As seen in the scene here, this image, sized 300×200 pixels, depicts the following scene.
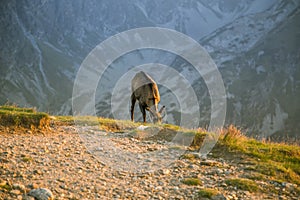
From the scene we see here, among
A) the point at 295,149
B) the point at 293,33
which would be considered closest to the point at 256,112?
the point at 293,33

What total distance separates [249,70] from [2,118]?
7399 inches

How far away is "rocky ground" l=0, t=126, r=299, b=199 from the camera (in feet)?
21.5

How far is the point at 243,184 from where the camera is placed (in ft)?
25.9

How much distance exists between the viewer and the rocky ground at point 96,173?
6.56 m

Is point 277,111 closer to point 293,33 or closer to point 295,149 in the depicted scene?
point 293,33

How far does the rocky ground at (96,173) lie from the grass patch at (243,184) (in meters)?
0.12

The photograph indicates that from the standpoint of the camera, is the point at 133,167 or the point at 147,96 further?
the point at 147,96

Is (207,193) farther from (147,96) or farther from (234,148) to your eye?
(147,96)

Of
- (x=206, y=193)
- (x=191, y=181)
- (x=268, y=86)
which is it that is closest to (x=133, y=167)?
(x=191, y=181)

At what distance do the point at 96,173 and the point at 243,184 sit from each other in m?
3.87

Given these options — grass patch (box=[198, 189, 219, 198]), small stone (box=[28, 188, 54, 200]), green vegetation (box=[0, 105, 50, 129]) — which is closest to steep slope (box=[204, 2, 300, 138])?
green vegetation (box=[0, 105, 50, 129])

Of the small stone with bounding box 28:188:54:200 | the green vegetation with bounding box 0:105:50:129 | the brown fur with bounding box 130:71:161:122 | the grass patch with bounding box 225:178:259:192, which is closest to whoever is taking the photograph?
the small stone with bounding box 28:188:54:200

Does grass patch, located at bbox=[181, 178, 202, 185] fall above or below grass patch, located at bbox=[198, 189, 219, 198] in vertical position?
above

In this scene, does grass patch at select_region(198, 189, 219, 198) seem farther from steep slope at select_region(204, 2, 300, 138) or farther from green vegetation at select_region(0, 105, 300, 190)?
steep slope at select_region(204, 2, 300, 138)
